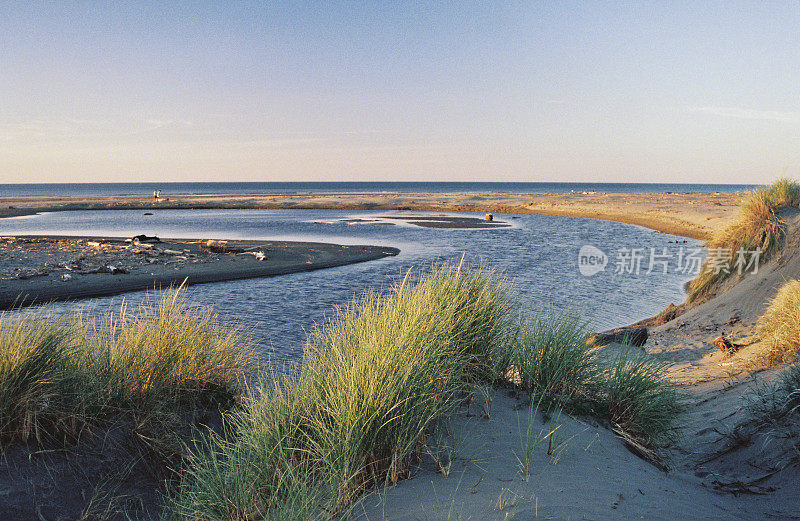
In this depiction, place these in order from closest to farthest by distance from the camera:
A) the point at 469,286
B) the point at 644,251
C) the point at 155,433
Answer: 1. the point at 155,433
2. the point at 469,286
3. the point at 644,251

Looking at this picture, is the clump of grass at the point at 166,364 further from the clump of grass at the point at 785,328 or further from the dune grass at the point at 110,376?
the clump of grass at the point at 785,328

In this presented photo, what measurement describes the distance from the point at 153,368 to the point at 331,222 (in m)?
36.6

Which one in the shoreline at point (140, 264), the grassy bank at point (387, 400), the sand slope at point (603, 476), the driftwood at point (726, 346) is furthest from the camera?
the shoreline at point (140, 264)

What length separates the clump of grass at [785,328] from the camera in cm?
617

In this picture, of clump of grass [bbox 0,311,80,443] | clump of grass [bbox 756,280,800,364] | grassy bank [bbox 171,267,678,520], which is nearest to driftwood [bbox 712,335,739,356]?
clump of grass [bbox 756,280,800,364]

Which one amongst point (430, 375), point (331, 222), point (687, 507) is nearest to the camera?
point (687, 507)

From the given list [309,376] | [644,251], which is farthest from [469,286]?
[644,251]

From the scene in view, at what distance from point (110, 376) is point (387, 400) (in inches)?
112

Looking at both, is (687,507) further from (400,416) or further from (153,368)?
(153,368)

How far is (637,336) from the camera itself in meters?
9.11

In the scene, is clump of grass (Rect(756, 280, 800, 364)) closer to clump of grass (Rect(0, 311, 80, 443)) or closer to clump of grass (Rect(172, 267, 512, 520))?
clump of grass (Rect(172, 267, 512, 520))

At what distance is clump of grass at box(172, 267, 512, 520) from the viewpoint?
313 cm

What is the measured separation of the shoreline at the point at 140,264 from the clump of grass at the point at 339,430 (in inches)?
379

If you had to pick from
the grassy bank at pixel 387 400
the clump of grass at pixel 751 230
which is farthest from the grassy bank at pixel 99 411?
the clump of grass at pixel 751 230
